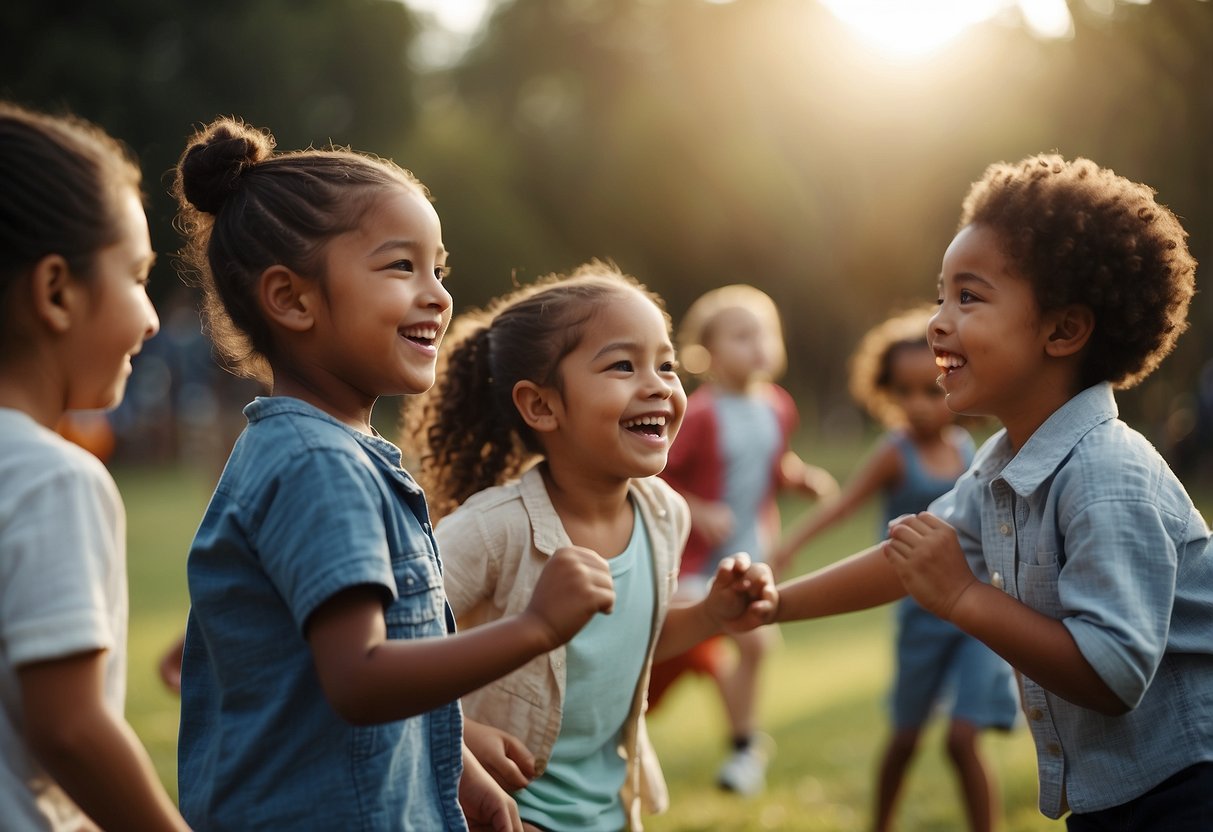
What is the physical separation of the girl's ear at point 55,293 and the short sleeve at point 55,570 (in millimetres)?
230

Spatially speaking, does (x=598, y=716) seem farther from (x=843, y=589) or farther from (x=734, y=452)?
(x=734, y=452)

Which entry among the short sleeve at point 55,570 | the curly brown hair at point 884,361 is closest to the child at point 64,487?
the short sleeve at point 55,570

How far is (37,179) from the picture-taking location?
1.80 m

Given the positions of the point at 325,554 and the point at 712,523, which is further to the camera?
the point at 712,523

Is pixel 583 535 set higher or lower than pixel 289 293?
lower

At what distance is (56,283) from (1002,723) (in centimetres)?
375

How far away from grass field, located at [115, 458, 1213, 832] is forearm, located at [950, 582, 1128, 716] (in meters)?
2.54

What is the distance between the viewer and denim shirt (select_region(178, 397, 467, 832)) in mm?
1880

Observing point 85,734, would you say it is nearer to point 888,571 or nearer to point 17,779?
point 17,779

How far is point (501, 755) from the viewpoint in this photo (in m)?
2.50

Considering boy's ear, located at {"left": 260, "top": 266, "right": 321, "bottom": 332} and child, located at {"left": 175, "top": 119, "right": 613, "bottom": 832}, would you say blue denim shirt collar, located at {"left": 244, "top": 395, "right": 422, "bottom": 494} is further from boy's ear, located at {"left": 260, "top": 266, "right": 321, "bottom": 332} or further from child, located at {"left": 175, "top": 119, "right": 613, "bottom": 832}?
boy's ear, located at {"left": 260, "top": 266, "right": 321, "bottom": 332}

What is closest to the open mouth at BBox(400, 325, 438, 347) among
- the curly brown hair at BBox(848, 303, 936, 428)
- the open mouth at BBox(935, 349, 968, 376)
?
the open mouth at BBox(935, 349, 968, 376)

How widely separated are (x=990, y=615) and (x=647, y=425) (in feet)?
2.82

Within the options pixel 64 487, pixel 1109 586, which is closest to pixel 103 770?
pixel 64 487
